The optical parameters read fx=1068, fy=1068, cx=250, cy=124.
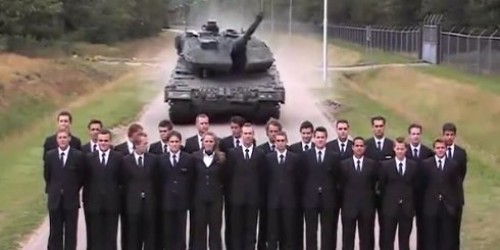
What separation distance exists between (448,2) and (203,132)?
52449 millimetres

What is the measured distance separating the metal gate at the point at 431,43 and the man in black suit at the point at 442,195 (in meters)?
44.1

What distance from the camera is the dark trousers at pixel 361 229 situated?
11.6 metres

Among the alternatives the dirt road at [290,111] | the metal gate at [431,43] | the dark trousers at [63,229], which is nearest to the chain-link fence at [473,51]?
the metal gate at [431,43]

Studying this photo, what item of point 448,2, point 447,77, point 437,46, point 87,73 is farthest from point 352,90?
point 448,2

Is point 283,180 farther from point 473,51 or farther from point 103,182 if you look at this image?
point 473,51

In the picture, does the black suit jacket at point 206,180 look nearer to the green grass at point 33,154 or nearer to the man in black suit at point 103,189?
the man in black suit at point 103,189

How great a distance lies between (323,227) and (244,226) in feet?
2.92

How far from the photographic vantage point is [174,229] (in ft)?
38.7

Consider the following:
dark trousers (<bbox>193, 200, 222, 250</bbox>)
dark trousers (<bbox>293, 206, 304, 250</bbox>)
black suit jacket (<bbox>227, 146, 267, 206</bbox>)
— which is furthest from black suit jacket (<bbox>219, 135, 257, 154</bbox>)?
dark trousers (<bbox>293, 206, 304, 250</bbox>)

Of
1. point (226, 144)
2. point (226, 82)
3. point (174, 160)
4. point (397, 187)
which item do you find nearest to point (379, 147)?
point (397, 187)

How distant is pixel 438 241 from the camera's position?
38.7 ft

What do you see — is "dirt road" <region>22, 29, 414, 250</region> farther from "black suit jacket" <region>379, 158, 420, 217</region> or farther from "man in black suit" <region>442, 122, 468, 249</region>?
"man in black suit" <region>442, 122, 468, 249</region>

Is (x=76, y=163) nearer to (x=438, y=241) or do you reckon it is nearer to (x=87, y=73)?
(x=438, y=241)

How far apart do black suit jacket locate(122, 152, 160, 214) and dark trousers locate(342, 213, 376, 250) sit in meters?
2.12
